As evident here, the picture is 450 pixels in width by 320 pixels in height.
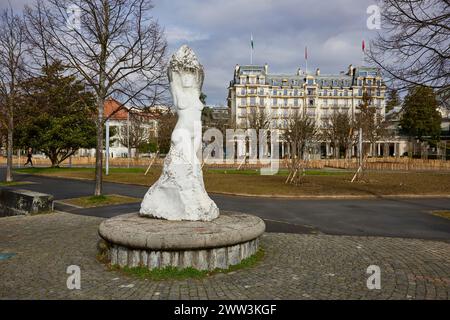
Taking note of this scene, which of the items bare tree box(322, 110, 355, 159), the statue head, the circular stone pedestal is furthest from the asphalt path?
bare tree box(322, 110, 355, 159)

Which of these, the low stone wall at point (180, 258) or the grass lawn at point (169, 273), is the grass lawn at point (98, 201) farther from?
the grass lawn at point (169, 273)

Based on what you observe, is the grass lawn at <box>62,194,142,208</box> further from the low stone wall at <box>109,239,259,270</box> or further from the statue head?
the low stone wall at <box>109,239,259,270</box>

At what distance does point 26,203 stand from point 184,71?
8.22 metres

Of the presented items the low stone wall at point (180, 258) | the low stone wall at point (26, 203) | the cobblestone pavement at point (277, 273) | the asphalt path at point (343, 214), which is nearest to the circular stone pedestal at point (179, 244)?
the low stone wall at point (180, 258)

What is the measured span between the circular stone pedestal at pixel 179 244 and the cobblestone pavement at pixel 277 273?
30cm

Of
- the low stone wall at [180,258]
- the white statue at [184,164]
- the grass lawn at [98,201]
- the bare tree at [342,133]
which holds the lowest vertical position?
the grass lawn at [98,201]

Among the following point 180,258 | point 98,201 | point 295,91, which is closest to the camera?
point 180,258

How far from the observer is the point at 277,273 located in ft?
18.5

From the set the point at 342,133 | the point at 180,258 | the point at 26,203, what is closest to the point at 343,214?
the point at 180,258

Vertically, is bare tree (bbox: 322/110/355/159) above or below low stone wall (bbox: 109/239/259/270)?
above

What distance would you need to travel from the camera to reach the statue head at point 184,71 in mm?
7211

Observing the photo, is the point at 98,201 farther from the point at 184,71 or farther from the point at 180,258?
the point at 180,258

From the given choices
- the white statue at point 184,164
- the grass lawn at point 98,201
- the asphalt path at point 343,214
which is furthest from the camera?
the grass lawn at point 98,201

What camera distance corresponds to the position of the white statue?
265 inches
